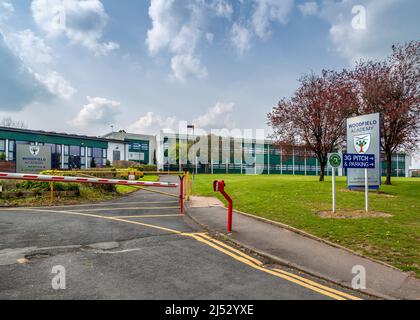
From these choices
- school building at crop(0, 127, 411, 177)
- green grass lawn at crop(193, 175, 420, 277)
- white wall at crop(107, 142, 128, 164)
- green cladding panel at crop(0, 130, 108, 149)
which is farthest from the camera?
white wall at crop(107, 142, 128, 164)

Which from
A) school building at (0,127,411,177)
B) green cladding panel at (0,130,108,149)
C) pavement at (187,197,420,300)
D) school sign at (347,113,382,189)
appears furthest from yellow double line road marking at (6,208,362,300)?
green cladding panel at (0,130,108,149)

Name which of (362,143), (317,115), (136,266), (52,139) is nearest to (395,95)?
(317,115)

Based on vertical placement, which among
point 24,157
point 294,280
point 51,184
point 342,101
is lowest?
point 294,280

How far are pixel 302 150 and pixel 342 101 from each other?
24.6 ft

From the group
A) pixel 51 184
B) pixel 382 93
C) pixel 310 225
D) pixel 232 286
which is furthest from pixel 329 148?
pixel 232 286

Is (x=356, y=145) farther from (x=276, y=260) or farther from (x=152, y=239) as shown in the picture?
(x=152, y=239)

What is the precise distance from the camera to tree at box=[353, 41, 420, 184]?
22.4 metres

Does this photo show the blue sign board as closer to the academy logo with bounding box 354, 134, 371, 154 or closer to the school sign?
the school sign

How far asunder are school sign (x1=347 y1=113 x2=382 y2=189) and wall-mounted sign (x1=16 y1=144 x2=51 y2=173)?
693 inches

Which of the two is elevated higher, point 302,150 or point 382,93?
point 382,93

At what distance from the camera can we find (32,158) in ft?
55.1

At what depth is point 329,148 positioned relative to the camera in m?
28.4

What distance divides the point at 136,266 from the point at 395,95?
1019 inches

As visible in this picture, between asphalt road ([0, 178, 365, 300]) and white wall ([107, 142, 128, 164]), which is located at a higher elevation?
white wall ([107, 142, 128, 164])
